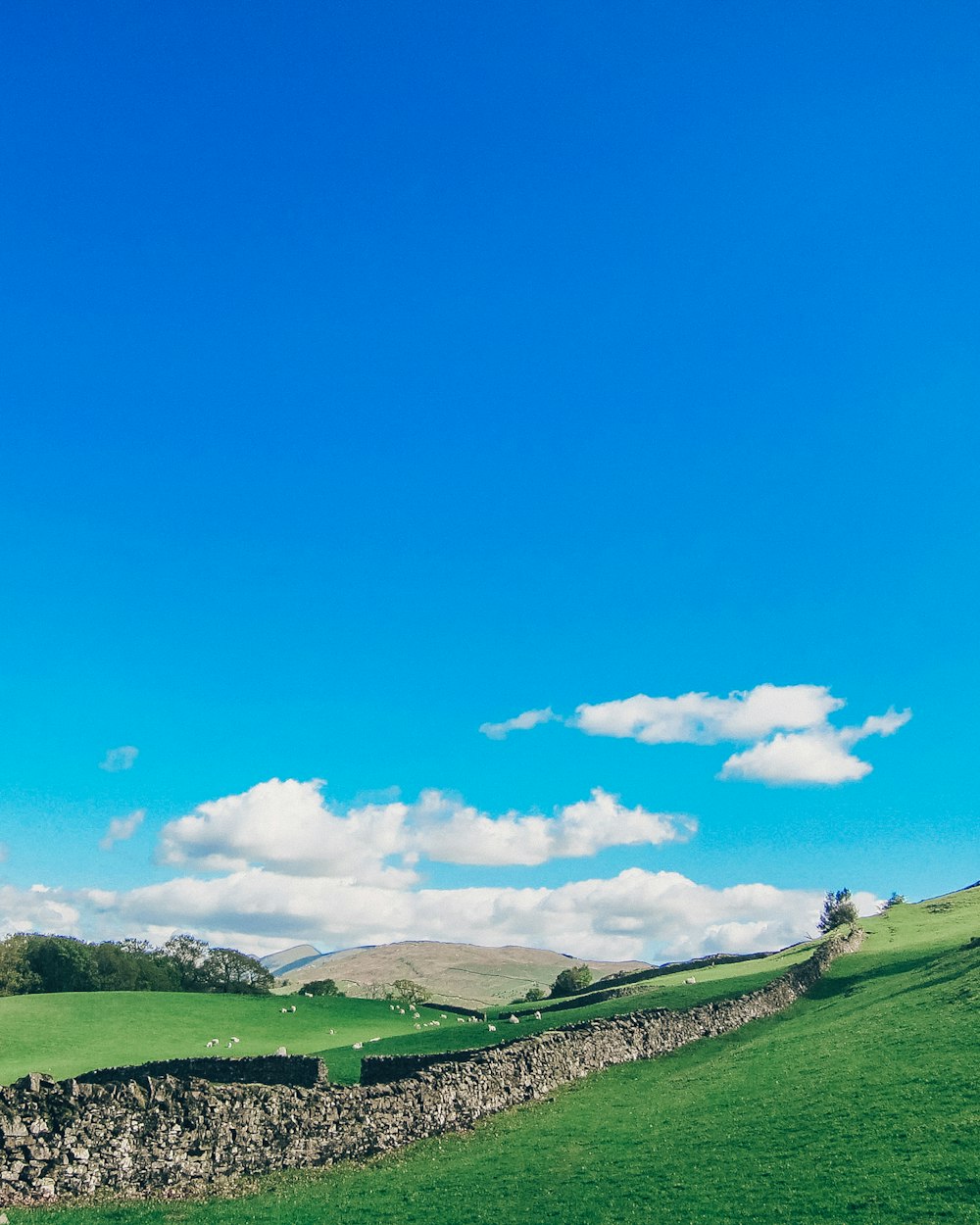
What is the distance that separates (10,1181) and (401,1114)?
37.2 feet

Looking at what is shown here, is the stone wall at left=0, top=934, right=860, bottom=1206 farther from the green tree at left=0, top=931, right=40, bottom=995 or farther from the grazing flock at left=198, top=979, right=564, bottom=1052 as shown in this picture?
the green tree at left=0, top=931, right=40, bottom=995

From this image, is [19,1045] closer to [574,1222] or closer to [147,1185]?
[147,1185]

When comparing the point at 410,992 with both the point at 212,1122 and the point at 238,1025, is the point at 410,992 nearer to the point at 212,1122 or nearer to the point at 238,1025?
the point at 238,1025

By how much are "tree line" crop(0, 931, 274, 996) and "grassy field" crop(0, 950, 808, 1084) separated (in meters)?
22.2

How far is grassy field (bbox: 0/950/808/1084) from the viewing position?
47969 mm

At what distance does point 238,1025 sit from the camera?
61.2 meters

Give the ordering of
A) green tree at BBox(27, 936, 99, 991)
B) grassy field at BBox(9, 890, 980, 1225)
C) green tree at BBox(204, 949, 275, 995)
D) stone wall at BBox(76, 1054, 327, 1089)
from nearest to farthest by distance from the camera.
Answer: grassy field at BBox(9, 890, 980, 1225) → stone wall at BBox(76, 1054, 327, 1089) → green tree at BBox(27, 936, 99, 991) → green tree at BBox(204, 949, 275, 995)

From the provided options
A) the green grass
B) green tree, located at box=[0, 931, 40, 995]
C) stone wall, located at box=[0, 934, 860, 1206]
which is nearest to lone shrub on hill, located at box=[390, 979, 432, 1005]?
the green grass

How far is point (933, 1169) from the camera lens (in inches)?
688

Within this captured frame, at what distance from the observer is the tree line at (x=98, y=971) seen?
87438mm

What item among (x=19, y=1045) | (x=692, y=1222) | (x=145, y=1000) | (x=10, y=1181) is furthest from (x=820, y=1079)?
(x=145, y=1000)

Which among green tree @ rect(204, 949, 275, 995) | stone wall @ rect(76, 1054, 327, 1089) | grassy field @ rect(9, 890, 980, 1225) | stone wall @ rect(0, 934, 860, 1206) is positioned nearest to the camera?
grassy field @ rect(9, 890, 980, 1225)

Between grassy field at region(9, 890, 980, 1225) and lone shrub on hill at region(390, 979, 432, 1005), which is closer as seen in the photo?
grassy field at region(9, 890, 980, 1225)

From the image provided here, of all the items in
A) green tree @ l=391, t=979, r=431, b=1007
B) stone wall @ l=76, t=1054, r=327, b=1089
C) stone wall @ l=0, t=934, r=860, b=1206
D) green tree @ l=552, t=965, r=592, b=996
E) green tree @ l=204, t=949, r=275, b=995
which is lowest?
green tree @ l=391, t=979, r=431, b=1007
